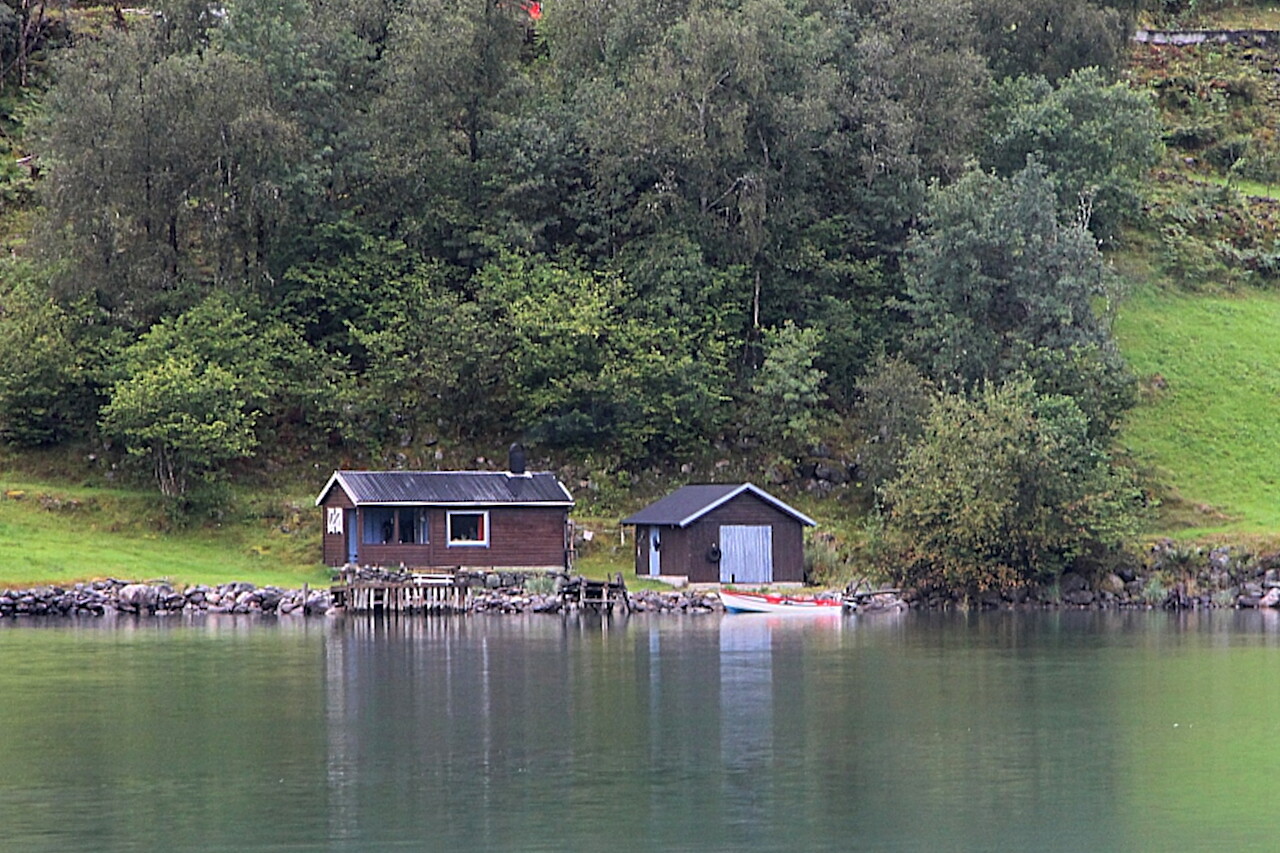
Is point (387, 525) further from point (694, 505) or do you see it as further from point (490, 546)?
point (694, 505)

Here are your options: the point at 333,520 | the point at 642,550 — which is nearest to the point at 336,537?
the point at 333,520

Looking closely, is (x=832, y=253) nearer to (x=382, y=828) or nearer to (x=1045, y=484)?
(x=1045, y=484)

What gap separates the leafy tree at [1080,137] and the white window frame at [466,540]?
87.7 feet


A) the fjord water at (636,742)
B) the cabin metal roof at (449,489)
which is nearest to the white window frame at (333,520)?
the cabin metal roof at (449,489)

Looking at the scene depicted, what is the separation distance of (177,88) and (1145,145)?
37952 mm

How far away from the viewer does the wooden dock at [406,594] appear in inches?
2249

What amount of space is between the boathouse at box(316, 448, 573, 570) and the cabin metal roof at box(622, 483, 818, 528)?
2.94 m

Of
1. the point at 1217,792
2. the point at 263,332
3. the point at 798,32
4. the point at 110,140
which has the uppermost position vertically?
the point at 798,32

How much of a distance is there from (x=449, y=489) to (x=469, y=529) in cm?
147

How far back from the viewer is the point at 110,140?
221ft

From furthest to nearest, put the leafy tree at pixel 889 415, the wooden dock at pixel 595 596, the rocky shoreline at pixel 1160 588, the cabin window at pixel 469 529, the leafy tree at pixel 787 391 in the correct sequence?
the leafy tree at pixel 787 391 → the leafy tree at pixel 889 415 → the cabin window at pixel 469 529 → the rocky shoreline at pixel 1160 588 → the wooden dock at pixel 595 596

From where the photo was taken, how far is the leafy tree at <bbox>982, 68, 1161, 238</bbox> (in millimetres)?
74500

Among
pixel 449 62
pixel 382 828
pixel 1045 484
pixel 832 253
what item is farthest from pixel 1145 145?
pixel 382 828

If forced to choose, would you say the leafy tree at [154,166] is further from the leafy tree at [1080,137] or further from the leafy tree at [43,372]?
the leafy tree at [1080,137]
